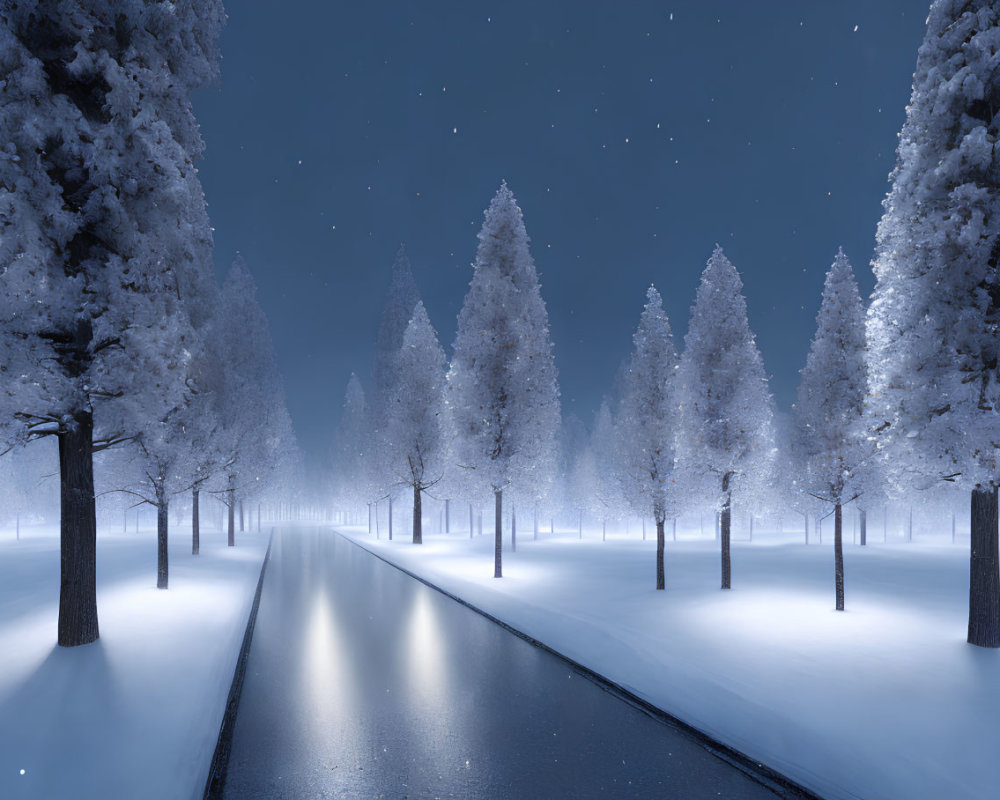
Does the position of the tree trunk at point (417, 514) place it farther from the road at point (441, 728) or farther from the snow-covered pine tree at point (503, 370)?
the road at point (441, 728)

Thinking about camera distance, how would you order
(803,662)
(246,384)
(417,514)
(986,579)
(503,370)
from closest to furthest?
(803,662) < (986,579) < (503,370) < (246,384) < (417,514)

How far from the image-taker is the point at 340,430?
67.1 metres

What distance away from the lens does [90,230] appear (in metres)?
9.90

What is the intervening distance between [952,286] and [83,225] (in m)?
15.3

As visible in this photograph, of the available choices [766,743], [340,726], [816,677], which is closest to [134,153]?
[340,726]

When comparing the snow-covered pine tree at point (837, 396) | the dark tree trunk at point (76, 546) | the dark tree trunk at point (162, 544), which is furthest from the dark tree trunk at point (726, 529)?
the dark tree trunk at point (162, 544)

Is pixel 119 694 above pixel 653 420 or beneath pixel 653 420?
beneath

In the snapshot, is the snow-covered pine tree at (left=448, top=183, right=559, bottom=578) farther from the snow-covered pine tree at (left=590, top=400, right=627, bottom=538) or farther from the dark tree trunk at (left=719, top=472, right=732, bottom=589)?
the snow-covered pine tree at (left=590, top=400, right=627, bottom=538)

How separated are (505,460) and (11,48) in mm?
16796

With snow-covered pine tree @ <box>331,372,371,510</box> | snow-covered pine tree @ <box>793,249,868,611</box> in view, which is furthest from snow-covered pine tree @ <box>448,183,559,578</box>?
snow-covered pine tree @ <box>331,372,371,510</box>

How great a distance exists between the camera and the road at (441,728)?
5.63 metres

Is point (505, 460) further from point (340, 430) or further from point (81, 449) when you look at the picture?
point (340, 430)

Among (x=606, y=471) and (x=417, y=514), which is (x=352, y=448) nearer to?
(x=417, y=514)

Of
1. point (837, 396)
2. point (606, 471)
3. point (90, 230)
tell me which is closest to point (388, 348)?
point (606, 471)
